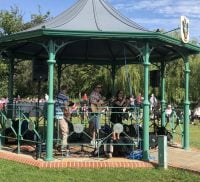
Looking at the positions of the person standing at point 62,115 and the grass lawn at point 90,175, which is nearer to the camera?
the grass lawn at point 90,175

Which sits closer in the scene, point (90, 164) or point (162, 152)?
point (162, 152)

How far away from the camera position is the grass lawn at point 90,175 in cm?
923

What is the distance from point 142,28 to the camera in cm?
1176

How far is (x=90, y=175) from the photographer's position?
9594mm

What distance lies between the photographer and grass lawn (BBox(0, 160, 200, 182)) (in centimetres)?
923

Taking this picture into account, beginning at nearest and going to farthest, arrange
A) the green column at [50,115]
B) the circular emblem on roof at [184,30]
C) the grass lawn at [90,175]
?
1. the grass lawn at [90,175]
2. the green column at [50,115]
3. the circular emblem on roof at [184,30]

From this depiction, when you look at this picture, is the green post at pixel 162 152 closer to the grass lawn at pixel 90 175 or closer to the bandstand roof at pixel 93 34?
the grass lawn at pixel 90 175

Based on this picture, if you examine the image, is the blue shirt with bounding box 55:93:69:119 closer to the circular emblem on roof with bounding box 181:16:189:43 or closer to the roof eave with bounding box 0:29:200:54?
the roof eave with bounding box 0:29:200:54

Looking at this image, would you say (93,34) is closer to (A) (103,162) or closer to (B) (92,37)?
(B) (92,37)

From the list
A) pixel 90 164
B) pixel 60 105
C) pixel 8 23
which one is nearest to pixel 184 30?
pixel 60 105

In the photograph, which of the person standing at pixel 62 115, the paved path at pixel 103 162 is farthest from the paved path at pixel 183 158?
the person standing at pixel 62 115

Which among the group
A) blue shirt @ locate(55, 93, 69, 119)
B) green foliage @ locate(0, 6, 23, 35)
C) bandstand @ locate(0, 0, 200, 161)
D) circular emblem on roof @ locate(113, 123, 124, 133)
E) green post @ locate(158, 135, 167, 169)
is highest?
green foliage @ locate(0, 6, 23, 35)

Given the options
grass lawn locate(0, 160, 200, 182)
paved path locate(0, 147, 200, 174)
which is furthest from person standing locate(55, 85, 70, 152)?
grass lawn locate(0, 160, 200, 182)

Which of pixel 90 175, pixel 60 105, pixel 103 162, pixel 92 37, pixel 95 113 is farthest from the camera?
pixel 60 105
